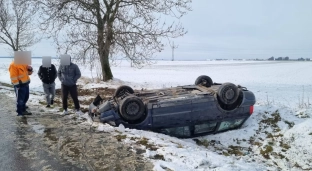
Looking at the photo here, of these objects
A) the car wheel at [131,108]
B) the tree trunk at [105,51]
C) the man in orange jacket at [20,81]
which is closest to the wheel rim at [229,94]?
the car wheel at [131,108]

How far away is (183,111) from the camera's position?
19.0 feet

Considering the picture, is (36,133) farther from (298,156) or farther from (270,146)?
(298,156)

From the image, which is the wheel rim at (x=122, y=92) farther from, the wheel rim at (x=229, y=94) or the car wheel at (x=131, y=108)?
the wheel rim at (x=229, y=94)

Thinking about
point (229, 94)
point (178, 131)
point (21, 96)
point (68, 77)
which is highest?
point (68, 77)

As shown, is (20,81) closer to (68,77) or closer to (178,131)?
(68,77)

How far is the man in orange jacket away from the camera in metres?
6.50

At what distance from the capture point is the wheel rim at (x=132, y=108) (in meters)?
5.63

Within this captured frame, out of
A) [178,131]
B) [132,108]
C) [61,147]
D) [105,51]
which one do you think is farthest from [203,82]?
[105,51]

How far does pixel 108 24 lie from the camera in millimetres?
14062

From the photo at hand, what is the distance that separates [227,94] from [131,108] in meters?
2.23

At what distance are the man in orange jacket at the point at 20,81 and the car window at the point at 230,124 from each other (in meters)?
5.00

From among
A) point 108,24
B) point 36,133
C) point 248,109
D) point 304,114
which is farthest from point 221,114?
point 108,24

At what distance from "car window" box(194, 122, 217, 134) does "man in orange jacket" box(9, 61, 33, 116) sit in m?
4.43

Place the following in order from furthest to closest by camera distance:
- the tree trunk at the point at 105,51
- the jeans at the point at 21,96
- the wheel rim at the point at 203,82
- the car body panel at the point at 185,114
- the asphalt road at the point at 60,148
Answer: the tree trunk at the point at 105,51
the wheel rim at the point at 203,82
the jeans at the point at 21,96
the car body panel at the point at 185,114
the asphalt road at the point at 60,148
